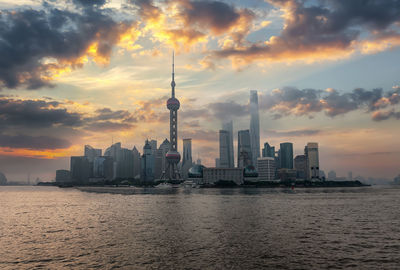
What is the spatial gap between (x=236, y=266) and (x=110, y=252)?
20.4 m

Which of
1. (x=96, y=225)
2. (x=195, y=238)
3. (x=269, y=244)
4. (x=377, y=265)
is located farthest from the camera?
(x=96, y=225)

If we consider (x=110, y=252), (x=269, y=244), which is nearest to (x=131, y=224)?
(x=110, y=252)

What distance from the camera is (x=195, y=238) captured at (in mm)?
59031

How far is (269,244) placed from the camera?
52875mm

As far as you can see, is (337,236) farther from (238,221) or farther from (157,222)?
(157,222)

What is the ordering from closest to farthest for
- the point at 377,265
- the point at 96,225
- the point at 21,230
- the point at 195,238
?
the point at 377,265 < the point at 195,238 < the point at 21,230 < the point at 96,225

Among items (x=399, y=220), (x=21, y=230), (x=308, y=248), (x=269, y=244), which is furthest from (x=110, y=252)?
(x=399, y=220)

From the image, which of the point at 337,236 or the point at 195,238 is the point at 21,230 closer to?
the point at 195,238

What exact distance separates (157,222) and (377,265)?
5429 cm

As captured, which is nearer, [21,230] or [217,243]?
[217,243]

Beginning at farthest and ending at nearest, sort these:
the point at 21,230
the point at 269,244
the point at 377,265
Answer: the point at 21,230
the point at 269,244
the point at 377,265

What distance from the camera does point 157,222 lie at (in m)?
82.1

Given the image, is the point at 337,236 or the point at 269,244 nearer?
the point at 269,244

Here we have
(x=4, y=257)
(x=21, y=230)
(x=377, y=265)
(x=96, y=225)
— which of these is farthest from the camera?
(x=96, y=225)
